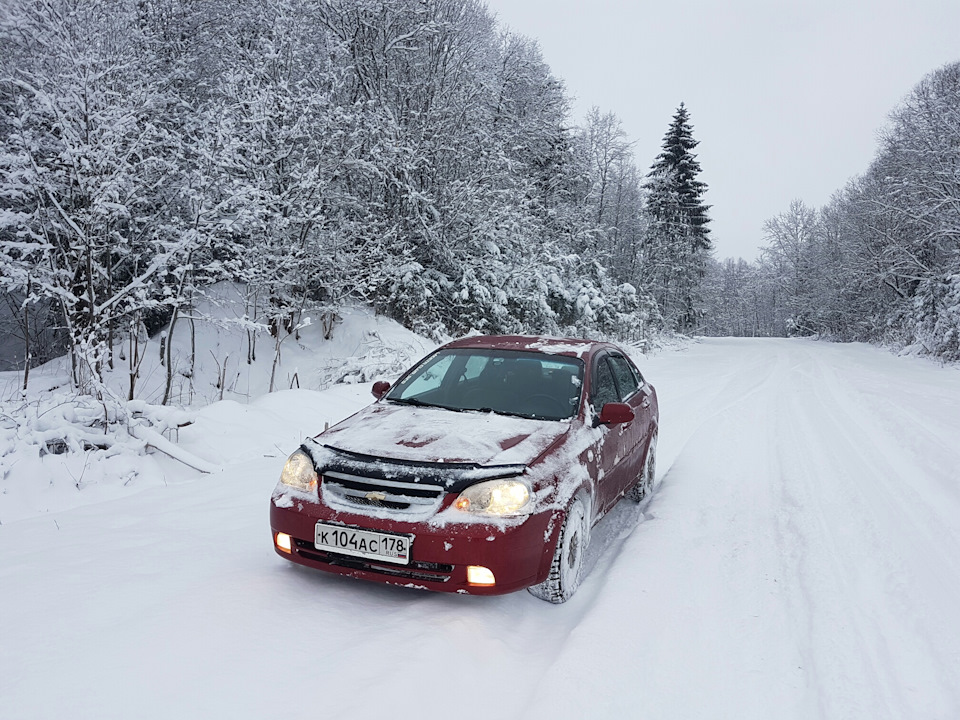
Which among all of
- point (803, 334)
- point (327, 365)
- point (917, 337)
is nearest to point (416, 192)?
point (327, 365)

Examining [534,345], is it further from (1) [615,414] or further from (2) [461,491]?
(2) [461,491]

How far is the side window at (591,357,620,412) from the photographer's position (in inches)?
177

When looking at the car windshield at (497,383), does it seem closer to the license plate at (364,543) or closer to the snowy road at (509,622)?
the snowy road at (509,622)

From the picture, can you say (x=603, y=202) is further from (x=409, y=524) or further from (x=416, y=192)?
(x=409, y=524)

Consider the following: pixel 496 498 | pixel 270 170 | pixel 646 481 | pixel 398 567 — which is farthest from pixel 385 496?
pixel 270 170

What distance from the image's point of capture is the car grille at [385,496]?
3.14 meters

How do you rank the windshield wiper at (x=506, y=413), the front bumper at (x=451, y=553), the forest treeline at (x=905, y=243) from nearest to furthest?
1. the front bumper at (x=451, y=553)
2. the windshield wiper at (x=506, y=413)
3. the forest treeline at (x=905, y=243)

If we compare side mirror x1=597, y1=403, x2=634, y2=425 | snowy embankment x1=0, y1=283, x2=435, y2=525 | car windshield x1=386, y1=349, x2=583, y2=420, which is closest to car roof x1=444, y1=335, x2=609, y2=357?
car windshield x1=386, y1=349, x2=583, y2=420

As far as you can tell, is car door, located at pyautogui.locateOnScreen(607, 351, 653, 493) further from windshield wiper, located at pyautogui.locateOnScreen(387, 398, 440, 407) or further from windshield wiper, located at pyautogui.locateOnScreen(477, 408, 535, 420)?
windshield wiper, located at pyautogui.locateOnScreen(387, 398, 440, 407)

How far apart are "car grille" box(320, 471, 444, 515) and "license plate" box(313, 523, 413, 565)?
122mm

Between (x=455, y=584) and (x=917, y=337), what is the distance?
31.0 metres

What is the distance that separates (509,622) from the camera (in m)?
3.28

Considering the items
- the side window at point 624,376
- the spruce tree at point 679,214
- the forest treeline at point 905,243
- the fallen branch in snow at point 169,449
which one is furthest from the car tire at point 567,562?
the spruce tree at point 679,214

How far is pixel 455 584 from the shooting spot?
3.10 metres
